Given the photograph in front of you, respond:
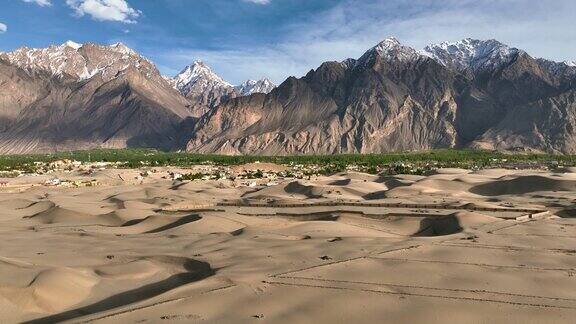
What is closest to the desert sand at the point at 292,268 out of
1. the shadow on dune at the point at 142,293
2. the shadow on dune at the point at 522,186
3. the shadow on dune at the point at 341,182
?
the shadow on dune at the point at 142,293

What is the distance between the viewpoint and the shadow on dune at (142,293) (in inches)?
541

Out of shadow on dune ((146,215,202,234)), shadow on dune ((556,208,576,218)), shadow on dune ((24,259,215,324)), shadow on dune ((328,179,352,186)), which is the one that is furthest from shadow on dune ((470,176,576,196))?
shadow on dune ((24,259,215,324))

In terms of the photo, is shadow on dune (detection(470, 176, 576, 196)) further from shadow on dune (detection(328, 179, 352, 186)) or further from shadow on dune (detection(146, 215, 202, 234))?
shadow on dune (detection(146, 215, 202, 234))

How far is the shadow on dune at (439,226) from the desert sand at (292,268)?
0.42ft

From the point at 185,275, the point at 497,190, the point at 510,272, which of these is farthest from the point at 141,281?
the point at 497,190

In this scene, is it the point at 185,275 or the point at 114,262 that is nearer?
the point at 185,275

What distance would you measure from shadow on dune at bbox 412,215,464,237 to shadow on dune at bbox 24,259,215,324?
13.6 m

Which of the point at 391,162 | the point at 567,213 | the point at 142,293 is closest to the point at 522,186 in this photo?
the point at 567,213

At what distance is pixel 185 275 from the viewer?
1781 cm

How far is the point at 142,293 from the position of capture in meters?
15.7

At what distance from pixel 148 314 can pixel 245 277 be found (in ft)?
12.2

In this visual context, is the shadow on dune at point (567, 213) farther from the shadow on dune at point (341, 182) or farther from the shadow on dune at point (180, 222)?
the shadow on dune at point (341, 182)

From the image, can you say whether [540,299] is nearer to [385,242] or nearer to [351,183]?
[385,242]

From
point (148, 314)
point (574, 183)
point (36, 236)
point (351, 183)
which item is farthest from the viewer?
point (351, 183)
